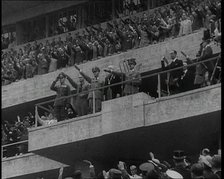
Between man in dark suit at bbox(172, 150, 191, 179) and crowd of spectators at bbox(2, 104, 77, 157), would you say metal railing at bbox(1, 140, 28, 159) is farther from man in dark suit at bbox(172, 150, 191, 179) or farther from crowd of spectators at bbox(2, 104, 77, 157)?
man in dark suit at bbox(172, 150, 191, 179)

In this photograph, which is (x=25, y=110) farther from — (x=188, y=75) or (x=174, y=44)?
(x=188, y=75)

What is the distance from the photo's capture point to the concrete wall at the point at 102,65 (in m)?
27.5

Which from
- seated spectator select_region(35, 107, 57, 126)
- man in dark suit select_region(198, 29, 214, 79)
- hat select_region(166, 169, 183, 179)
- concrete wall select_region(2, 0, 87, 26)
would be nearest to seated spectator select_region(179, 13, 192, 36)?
seated spectator select_region(35, 107, 57, 126)

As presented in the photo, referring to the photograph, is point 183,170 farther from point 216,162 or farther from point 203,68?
point 203,68

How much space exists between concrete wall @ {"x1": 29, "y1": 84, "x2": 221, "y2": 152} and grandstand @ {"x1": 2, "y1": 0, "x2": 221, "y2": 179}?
1.0 inches

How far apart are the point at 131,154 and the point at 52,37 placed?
42.1 ft

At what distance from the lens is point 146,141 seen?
2405cm

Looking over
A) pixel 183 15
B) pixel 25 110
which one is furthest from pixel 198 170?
pixel 25 110

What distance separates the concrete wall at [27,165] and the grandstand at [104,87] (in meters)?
0.03

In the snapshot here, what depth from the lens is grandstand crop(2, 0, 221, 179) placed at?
73.3 feet

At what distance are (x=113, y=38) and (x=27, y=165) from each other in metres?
5.38

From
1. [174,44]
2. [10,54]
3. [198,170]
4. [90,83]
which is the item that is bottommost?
[198,170]

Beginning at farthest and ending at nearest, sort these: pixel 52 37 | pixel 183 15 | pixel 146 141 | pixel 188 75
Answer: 1. pixel 52 37
2. pixel 183 15
3. pixel 146 141
4. pixel 188 75

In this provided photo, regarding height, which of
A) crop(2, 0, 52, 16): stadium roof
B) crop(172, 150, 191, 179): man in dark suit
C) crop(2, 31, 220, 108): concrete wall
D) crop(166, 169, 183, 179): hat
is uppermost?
crop(2, 0, 52, 16): stadium roof
